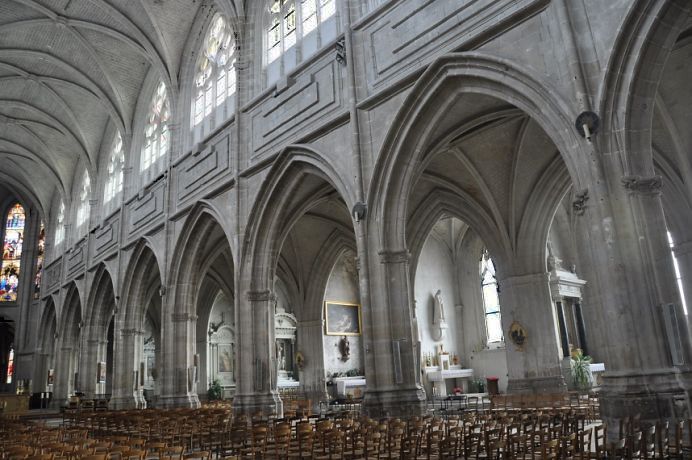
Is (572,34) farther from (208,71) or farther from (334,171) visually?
(208,71)

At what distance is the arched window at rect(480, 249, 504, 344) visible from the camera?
25641 millimetres

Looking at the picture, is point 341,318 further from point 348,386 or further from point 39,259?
point 39,259

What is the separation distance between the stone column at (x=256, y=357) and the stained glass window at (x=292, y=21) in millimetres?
6999

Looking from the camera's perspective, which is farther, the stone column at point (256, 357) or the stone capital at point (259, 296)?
the stone capital at point (259, 296)

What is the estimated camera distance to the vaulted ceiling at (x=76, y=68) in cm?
2117

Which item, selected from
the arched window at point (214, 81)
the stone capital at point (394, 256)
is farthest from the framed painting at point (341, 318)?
the stone capital at point (394, 256)

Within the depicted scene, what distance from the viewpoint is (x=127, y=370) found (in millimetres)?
23875

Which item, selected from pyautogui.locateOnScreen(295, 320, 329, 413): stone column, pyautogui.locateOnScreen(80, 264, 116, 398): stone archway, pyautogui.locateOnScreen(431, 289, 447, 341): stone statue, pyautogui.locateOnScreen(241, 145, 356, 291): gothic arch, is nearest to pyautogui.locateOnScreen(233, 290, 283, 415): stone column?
pyautogui.locateOnScreen(241, 145, 356, 291): gothic arch

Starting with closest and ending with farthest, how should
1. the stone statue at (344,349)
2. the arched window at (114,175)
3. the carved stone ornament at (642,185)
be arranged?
the carved stone ornament at (642,185)
the stone statue at (344,349)
the arched window at (114,175)

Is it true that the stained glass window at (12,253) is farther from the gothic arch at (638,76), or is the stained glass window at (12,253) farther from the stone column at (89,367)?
the gothic arch at (638,76)

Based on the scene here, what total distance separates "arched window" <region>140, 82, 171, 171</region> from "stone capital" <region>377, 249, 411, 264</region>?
46.0ft

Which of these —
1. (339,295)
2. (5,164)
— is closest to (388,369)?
(339,295)

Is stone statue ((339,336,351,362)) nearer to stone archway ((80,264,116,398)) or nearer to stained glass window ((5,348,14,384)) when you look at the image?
stone archway ((80,264,116,398))

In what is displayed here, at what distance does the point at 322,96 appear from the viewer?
14.1 metres
